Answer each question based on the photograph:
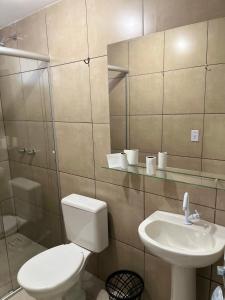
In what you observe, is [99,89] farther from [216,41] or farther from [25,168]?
[25,168]

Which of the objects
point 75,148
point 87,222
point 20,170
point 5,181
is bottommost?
point 87,222

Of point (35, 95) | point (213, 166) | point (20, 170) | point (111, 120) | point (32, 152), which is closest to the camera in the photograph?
point (213, 166)

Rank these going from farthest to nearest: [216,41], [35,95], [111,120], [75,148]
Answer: [35,95] → [75,148] → [111,120] → [216,41]

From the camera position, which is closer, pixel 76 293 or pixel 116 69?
pixel 116 69

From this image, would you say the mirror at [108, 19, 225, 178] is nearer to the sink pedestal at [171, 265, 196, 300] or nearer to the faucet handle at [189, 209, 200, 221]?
the faucet handle at [189, 209, 200, 221]

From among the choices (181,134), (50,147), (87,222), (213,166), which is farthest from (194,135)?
(50,147)

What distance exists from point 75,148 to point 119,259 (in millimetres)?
986

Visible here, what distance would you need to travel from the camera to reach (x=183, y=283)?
1311 millimetres

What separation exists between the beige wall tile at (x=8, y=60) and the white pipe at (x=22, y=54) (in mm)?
239

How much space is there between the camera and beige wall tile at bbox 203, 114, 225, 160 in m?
1.21

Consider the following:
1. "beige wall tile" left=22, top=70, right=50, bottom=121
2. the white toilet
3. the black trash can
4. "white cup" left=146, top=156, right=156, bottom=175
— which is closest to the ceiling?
"beige wall tile" left=22, top=70, right=50, bottom=121

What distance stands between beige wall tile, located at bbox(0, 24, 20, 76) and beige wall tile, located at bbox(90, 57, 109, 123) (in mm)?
812

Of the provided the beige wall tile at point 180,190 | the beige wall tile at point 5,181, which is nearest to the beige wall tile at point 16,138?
the beige wall tile at point 5,181

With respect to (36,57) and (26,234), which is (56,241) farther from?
(36,57)
